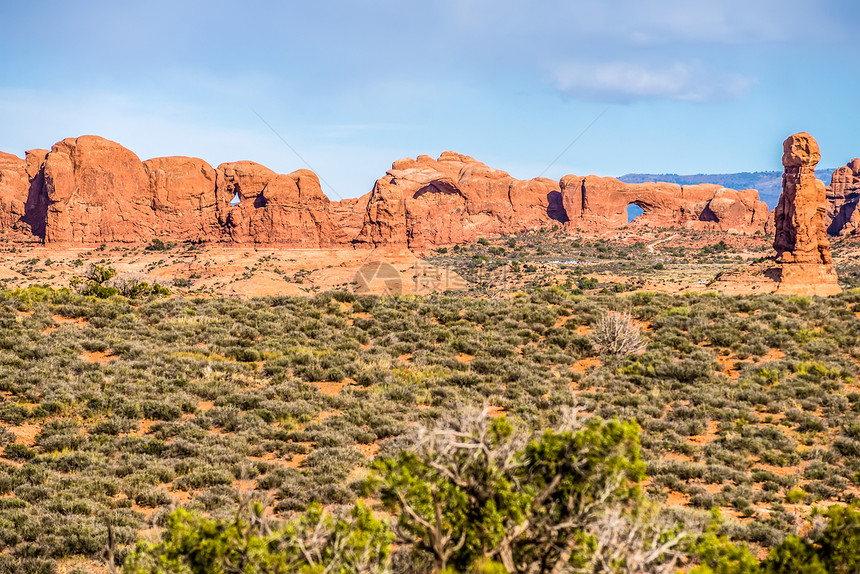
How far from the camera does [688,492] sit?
9.57 metres

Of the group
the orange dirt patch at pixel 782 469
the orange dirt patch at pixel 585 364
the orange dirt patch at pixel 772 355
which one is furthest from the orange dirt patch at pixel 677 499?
the orange dirt patch at pixel 772 355

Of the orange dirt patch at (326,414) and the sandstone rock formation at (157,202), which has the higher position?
the sandstone rock formation at (157,202)

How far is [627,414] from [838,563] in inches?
304

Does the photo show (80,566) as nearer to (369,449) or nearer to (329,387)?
(369,449)

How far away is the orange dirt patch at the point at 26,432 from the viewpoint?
10.1 m

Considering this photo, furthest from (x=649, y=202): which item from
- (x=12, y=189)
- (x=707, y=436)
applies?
(x=12, y=189)

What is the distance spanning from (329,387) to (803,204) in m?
37.6

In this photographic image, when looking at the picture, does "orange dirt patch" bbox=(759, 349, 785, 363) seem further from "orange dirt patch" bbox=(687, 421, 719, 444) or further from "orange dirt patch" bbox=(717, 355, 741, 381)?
"orange dirt patch" bbox=(687, 421, 719, 444)

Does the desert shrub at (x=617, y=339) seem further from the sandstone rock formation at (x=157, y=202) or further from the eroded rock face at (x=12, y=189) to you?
the eroded rock face at (x=12, y=189)

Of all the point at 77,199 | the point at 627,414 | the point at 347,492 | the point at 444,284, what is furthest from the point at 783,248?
the point at 77,199

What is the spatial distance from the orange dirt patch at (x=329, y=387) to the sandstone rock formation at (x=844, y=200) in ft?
298

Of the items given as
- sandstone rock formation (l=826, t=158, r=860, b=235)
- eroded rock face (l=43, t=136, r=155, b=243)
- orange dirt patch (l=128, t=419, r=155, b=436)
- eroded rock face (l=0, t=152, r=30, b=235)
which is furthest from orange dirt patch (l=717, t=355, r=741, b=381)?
eroded rock face (l=0, t=152, r=30, b=235)

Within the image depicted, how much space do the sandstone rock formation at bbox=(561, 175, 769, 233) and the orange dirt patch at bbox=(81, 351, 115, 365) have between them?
299 ft

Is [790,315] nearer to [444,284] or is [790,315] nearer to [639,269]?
[444,284]
